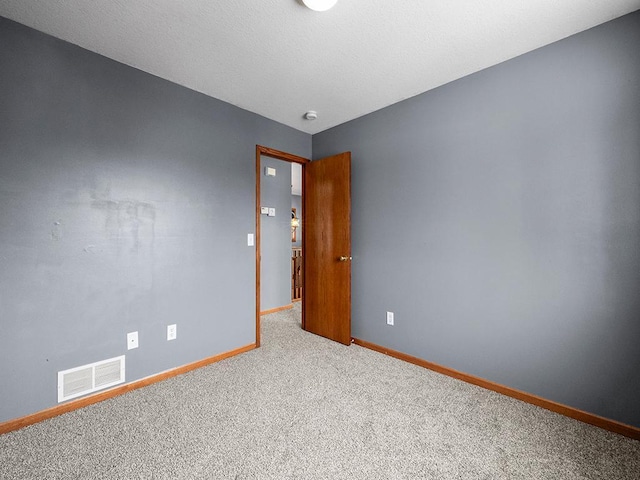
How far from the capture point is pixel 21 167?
5.83 feet

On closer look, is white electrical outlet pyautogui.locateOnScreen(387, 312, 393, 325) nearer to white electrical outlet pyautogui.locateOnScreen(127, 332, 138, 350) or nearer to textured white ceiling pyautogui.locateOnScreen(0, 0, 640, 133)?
textured white ceiling pyautogui.locateOnScreen(0, 0, 640, 133)

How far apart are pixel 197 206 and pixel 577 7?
116 inches

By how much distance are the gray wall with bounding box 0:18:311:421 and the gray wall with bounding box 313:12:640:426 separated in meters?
1.63

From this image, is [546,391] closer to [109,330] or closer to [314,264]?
[314,264]

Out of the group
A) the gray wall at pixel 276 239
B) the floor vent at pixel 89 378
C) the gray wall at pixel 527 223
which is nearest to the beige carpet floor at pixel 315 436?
the floor vent at pixel 89 378

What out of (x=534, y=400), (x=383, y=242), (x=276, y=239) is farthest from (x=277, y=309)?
(x=534, y=400)

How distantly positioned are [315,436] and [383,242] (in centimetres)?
179

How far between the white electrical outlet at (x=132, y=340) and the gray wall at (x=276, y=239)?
7.05ft

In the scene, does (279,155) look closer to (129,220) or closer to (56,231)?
(129,220)

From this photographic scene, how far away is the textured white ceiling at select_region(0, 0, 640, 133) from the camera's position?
1.64 metres

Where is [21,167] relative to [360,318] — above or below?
above

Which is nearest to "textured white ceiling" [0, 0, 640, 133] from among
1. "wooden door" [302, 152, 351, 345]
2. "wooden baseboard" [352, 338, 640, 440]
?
"wooden door" [302, 152, 351, 345]

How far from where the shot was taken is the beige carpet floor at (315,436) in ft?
4.62

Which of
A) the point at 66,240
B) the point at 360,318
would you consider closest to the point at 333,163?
the point at 360,318
